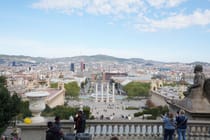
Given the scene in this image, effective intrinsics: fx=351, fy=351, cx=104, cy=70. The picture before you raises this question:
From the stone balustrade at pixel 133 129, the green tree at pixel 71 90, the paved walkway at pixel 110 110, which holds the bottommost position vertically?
the paved walkway at pixel 110 110

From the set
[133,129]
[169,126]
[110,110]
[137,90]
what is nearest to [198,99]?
[169,126]

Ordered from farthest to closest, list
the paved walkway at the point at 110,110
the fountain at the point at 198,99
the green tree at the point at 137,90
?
the green tree at the point at 137,90 → the paved walkway at the point at 110,110 → the fountain at the point at 198,99

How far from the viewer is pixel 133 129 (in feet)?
33.8

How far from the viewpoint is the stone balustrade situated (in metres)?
10.0

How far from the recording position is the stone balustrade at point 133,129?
394 inches

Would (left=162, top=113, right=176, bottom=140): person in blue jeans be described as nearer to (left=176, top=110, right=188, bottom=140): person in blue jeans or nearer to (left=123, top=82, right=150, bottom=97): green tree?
(left=176, top=110, right=188, bottom=140): person in blue jeans

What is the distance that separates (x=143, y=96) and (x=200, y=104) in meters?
106

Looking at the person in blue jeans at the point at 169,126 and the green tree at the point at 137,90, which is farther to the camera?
the green tree at the point at 137,90

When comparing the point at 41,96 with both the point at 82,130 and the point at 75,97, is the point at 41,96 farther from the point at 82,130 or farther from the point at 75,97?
the point at 75,97

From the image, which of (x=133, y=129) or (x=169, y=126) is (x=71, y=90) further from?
(x=169, y=126)

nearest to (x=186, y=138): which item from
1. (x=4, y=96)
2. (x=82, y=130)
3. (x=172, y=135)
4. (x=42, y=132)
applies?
(x=172, y=135)

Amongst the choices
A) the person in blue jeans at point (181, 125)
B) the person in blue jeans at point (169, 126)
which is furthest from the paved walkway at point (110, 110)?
the person in blue jeans at point (181, 125)

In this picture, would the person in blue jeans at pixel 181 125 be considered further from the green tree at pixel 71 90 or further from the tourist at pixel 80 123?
the green tree at pixel 71 90

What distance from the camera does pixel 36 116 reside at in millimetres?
10078
